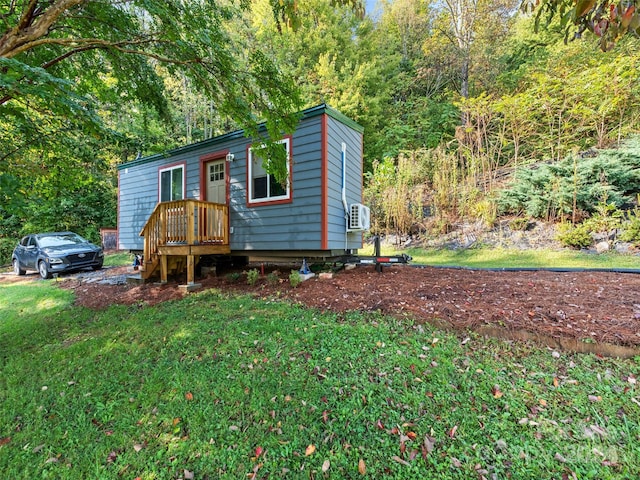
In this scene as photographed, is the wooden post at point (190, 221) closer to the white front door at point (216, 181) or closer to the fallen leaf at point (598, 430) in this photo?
the white front door at point (216, 181)

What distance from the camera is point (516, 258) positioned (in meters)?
7.21

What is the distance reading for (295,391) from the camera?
7.55 feet

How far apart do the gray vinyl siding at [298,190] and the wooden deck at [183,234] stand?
0.37 metres

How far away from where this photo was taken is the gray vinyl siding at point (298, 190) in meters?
5.29

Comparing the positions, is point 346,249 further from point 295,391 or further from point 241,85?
point 295,391

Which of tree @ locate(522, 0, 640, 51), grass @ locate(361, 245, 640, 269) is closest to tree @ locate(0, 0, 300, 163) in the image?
tree @ locate(522, 0, 640, 51)

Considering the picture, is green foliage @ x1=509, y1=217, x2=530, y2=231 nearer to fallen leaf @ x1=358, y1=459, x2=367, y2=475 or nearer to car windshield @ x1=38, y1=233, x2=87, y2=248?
fallen leaf @ x1=358, y1=459, x2=367, y2=475

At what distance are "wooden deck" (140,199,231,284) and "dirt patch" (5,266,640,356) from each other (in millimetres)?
561

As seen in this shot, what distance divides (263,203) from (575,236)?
7754 millimetres

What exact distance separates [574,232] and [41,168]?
11.7 meters

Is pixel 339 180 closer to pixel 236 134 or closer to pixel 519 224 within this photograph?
pixel 236 134

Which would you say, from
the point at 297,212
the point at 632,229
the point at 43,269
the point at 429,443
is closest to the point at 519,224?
the point at 632,229

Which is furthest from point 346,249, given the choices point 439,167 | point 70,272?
point 70,272

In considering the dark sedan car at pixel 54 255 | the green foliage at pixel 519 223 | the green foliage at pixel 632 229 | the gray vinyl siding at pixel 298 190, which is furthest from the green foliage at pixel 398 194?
the dark sedan car at pixel 54 255
